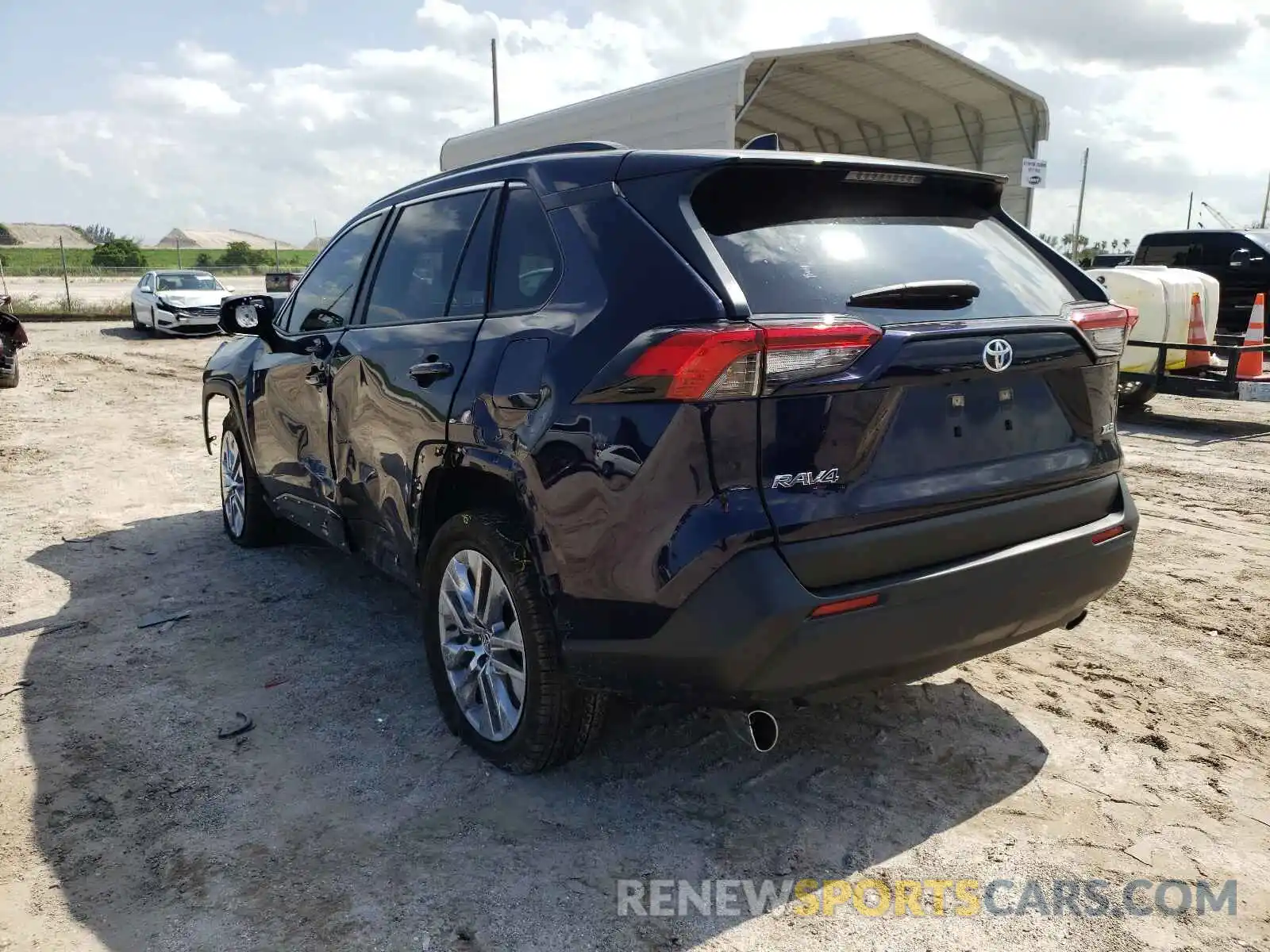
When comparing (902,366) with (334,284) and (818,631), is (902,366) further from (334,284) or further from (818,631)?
(334,284)

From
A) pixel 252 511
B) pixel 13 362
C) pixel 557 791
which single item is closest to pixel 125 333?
pixel 13 362

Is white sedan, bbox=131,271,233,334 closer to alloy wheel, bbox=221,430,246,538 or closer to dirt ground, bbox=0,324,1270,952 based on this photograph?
alloy wheel, bbox=221,430,246,538

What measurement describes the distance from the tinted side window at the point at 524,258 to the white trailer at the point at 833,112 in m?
7.24

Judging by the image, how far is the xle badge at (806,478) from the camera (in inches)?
93.2

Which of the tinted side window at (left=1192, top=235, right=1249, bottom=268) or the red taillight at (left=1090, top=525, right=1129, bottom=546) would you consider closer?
the red taillight at (left=1090, top=525, right=1129, bottom=546)

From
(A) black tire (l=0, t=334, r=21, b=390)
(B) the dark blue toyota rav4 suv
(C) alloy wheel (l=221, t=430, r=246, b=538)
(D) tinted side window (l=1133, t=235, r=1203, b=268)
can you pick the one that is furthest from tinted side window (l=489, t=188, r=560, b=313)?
(D) tinted side window (l=1133, t=235, r=1203, b=268)

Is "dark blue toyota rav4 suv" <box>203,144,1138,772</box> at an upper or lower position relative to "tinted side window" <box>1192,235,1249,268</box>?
lower

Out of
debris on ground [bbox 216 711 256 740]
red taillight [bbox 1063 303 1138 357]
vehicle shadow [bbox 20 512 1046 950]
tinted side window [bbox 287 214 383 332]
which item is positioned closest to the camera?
vehicle shadow [bbox 20 512 1046 950]

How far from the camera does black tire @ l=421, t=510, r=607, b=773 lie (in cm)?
281

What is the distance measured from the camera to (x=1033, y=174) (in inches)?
525

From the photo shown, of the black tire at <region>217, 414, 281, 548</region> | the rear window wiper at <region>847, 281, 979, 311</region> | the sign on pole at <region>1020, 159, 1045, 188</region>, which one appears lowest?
the black tire at <region>217, 414, 281, 548</region>

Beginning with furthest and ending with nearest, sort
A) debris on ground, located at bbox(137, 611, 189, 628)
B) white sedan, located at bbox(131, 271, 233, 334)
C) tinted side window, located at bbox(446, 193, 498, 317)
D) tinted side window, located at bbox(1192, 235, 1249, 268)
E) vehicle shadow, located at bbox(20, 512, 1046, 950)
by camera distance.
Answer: white sedan, located at bbox(131, 271, 233, 334)
tinted side window, located at bbox(1192, 235, 1249, 268)
debris on ground, located at bbox(137, 611, 189, 628)
tinted side window, located at bbox(446, 193, 498, 317)
vehicle shadow, located at bbox(20, 512, 1046, 950)

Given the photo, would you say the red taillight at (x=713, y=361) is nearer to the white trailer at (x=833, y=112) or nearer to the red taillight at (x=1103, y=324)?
the red taillight at (x=1103, y=324)

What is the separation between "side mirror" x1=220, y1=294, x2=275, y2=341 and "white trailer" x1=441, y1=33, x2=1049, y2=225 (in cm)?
572
